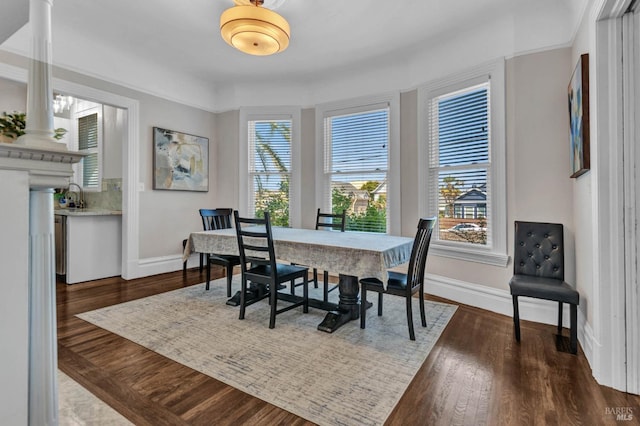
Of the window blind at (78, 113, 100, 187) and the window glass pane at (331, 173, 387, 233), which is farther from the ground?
the window blind at (78, 113, 100, 187)

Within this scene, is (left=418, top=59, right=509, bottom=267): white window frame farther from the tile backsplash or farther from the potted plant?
the tile backsplash

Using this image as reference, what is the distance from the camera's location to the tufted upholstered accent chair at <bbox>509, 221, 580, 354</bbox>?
94.7 inches

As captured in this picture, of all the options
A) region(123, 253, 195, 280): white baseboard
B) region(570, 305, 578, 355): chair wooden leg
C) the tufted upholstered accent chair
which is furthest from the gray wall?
region(123, 253, 195, 280): white baseboard

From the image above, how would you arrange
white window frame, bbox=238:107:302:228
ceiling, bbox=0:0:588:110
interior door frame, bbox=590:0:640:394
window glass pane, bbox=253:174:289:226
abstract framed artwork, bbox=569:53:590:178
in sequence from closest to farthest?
interior door frame, bbox=590:0:640:394
abstract framed artwork, bbox=569:53:590:178
ceiling, bbox=0:0:588:110
white window frame, bbox=238:107:302:228
window glass pane, bbox=253:174:289:226

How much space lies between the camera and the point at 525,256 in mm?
2766

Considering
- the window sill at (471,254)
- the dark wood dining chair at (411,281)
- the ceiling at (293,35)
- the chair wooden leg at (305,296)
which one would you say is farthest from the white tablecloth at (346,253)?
Answer: the ceiling at (293,35)

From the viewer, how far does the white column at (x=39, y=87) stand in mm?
1108

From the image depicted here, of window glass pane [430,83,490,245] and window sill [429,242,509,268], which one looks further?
window glass pane [430,83,490,245]

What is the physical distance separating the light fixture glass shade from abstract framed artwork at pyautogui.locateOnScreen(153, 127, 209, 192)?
238 cm

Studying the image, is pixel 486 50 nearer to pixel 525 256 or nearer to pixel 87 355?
pixel 525 256

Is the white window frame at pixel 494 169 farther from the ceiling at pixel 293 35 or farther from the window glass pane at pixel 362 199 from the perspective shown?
the window glass pane at pixel 362 199

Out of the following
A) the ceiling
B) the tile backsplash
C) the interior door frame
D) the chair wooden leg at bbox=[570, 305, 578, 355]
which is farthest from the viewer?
the tile backsplash

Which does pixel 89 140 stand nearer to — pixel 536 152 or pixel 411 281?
pixel 411 281

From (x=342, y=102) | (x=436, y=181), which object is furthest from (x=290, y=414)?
(x=342, y=102)
